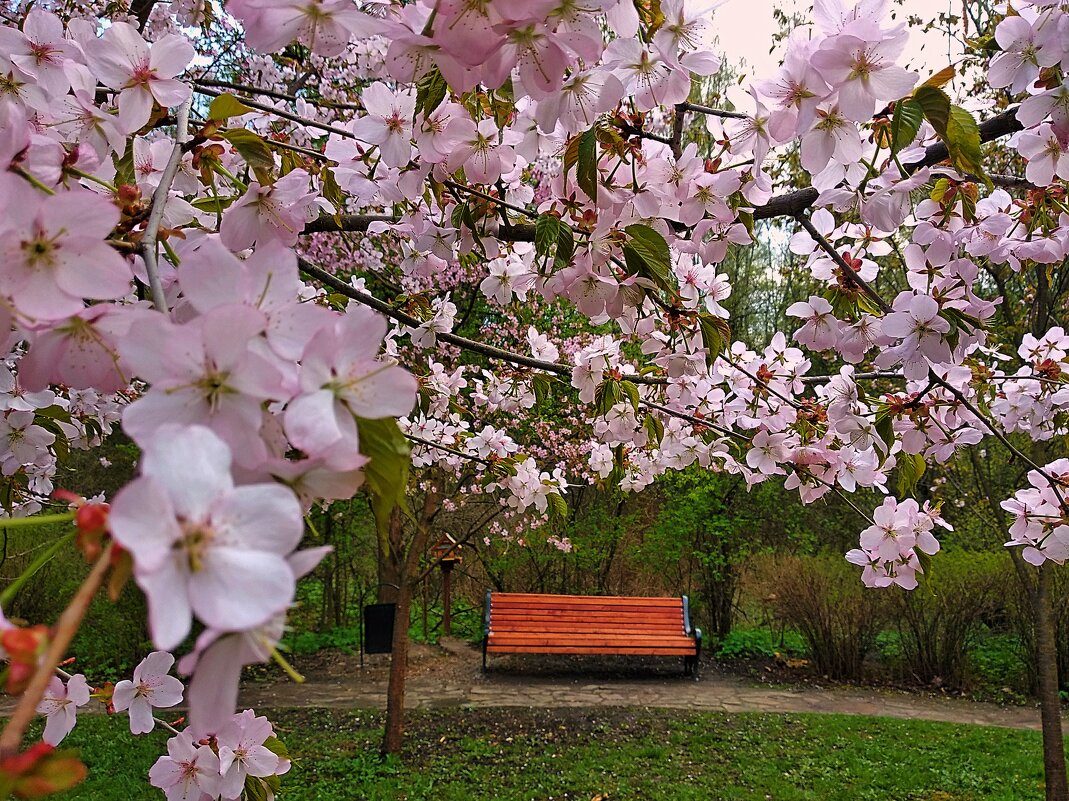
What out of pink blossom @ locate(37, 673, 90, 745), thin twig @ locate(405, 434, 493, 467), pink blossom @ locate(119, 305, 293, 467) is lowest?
pink blossom @ locate(37, 673, 90, 745)

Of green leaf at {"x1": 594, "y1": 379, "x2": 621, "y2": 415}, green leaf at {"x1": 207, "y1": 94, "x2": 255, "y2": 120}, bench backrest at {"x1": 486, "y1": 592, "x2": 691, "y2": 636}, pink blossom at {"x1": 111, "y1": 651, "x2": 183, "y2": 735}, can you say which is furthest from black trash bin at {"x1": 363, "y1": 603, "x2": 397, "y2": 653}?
green leaf at {"x1": 207, "y1": 94, "x2": 255, "y2": 120}

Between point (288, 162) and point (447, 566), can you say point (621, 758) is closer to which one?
point (447, 566)

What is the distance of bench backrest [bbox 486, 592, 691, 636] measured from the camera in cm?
692

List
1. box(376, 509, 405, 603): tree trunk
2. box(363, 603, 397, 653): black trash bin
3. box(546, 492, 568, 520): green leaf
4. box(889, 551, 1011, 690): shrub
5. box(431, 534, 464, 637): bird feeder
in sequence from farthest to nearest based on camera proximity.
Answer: box(431, 534, 464, 637): bird feeder, box(889, 551, 1011, 690): shrub, box(363, 603, 397, 653): black trash bin, box(376, 509, 405, 603): tree trunk, box(546, 492, 568, 520): green leaf

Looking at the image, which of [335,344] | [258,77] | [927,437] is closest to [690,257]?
[927,437]

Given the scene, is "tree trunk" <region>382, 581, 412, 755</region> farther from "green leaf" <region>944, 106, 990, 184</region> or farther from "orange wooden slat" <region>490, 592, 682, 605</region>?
"green leaf" <region>944, 106, 990, 184</region>

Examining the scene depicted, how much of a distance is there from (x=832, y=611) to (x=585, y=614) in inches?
93.0

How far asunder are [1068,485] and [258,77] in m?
4.66

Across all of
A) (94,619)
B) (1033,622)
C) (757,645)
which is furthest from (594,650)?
(94,619)

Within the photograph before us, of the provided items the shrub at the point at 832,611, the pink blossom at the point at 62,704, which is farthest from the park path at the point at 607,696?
the pink blossom at the point at 62,704

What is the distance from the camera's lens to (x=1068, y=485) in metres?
1.77

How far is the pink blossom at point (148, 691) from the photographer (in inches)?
52.0

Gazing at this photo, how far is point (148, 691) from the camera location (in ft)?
4.43

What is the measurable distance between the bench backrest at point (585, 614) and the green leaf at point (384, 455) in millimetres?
6511
